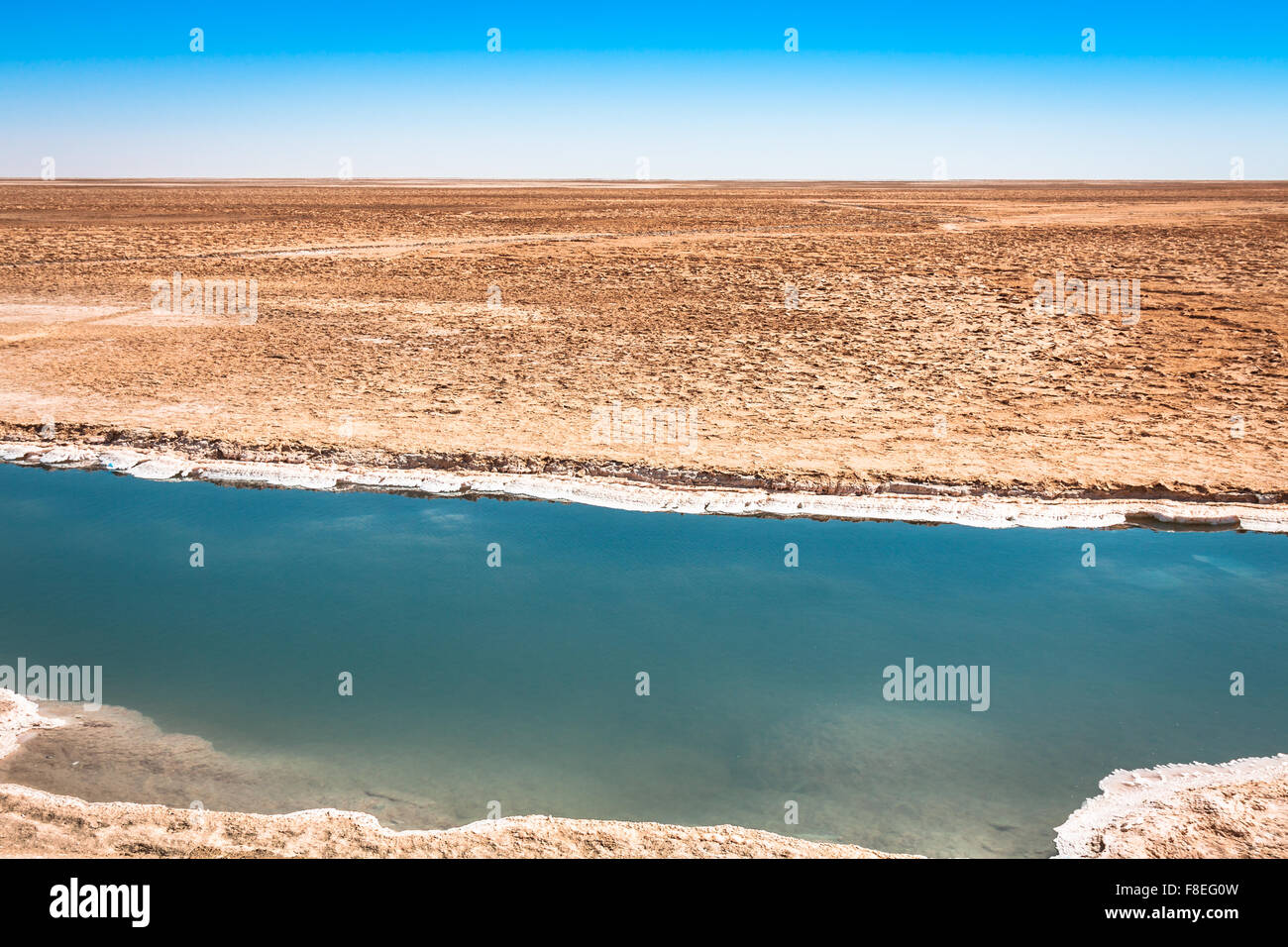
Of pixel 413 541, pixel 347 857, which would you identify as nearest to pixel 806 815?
pixel 347 857

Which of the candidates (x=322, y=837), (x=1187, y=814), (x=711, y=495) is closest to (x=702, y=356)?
(x=711, y=495)

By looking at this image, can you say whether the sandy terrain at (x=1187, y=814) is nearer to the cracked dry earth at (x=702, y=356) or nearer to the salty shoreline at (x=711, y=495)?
the salty shoreline at (x=711, y=495)

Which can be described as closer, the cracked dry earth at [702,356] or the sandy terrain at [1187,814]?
the sandy terrain at [1187,814]

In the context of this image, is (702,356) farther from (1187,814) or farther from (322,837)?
(322,837)

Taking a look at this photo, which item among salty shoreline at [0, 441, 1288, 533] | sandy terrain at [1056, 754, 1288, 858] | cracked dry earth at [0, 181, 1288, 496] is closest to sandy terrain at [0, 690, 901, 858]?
sandy terrain at [1056, 754, 1288, 858]

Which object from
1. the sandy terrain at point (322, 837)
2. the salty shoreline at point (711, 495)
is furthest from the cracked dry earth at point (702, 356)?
the sandy terrain at point (322, 837)
